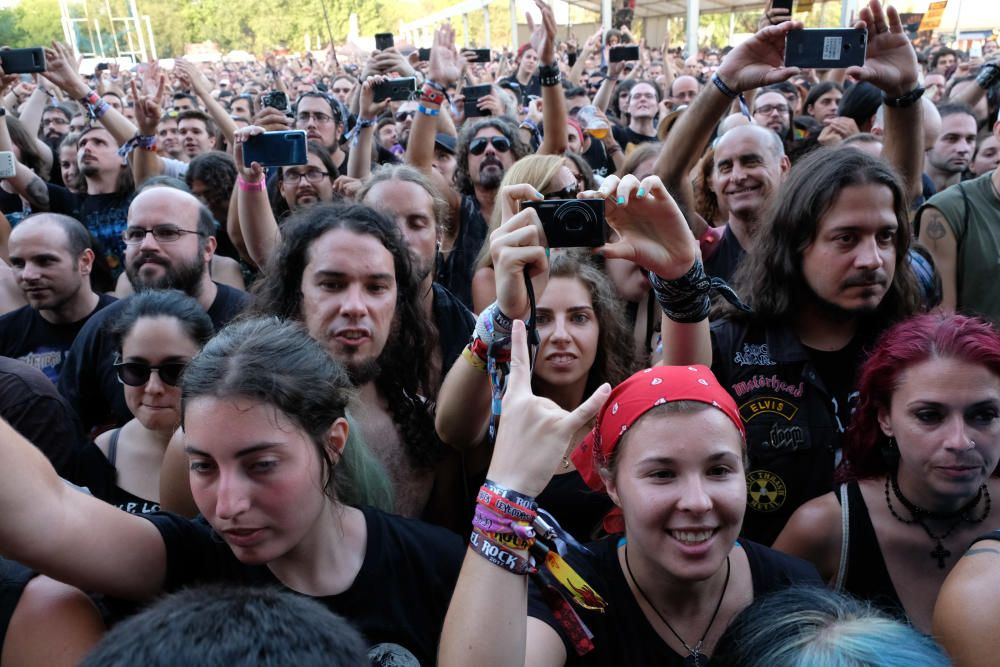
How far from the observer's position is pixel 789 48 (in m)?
2.93

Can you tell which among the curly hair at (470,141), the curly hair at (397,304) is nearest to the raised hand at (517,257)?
the curly hair at (397,304)

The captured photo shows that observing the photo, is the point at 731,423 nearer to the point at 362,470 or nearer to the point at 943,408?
the point at 943,408

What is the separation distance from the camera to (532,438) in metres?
1.50

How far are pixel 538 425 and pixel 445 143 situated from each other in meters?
4.76

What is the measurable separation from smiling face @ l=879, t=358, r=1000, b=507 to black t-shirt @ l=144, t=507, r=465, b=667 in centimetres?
112

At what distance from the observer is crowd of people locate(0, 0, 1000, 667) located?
1.45m

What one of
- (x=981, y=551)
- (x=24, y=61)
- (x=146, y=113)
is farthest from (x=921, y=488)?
(x=24, y=61)

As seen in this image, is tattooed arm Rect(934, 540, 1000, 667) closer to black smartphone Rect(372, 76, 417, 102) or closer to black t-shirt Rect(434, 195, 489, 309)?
black t-shirt Rect(434, 195, 489, 309)

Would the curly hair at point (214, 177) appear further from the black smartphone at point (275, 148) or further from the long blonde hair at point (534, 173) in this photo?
the long blonde hair at point (534, 173)

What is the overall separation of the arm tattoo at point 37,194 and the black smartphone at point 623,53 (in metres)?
5.08

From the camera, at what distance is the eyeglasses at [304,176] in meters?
4.95

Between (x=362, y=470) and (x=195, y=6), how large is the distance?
201 ft

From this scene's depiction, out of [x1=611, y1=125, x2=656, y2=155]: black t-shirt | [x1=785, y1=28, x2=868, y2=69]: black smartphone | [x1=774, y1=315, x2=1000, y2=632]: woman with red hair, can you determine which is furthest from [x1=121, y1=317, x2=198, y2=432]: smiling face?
[x1=611, y1=125, x2=656, y2=155]: black t-shirt

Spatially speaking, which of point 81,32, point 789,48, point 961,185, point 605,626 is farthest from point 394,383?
point 81,32
